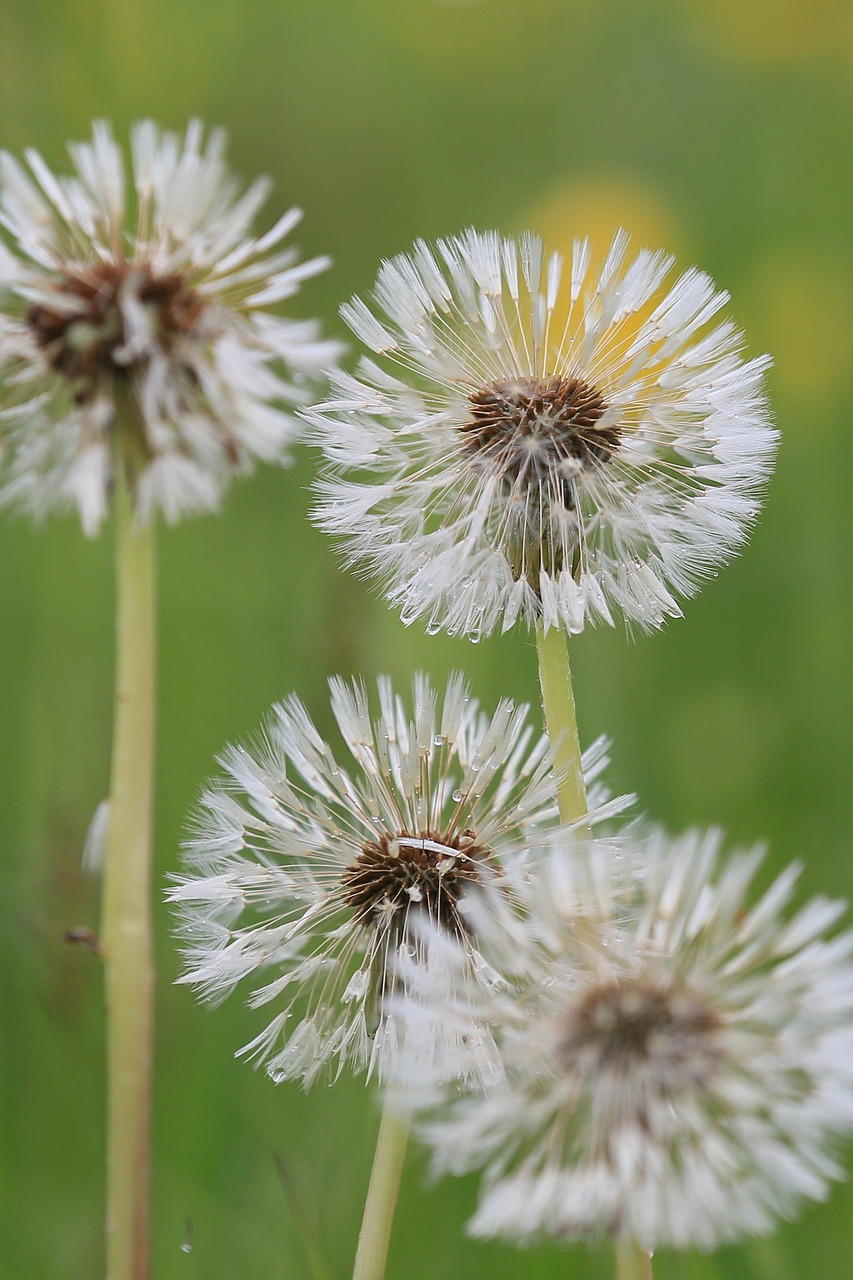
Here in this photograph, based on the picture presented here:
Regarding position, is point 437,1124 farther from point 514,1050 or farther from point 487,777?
point 487,777

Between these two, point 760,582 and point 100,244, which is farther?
point 760,582

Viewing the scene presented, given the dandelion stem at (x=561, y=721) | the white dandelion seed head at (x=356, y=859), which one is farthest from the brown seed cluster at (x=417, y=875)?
the dandelion stem at (x=561, y=721)

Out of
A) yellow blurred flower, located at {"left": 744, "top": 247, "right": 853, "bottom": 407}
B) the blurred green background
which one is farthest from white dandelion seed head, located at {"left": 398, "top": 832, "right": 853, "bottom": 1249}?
yellow blurred flower, located at {"left": 744, "top": 247, "right": 853, "bottom": 407}

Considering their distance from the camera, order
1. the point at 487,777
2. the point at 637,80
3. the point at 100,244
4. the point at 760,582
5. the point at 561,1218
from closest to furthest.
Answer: the point at 561,1218 < the point at 100,244 < the point at 487,777 < the point at 760,582 < the point at 637,80

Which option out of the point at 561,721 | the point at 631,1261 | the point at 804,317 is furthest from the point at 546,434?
the point at 804,317

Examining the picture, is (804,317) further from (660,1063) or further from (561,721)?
(660,1063)

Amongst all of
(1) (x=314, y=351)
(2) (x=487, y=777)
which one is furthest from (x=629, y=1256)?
(1) (x=314, y=351)

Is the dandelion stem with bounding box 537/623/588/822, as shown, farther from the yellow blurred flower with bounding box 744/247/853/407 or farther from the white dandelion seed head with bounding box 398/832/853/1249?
the yellow blurred flower with bounding box 744/247/853/407
